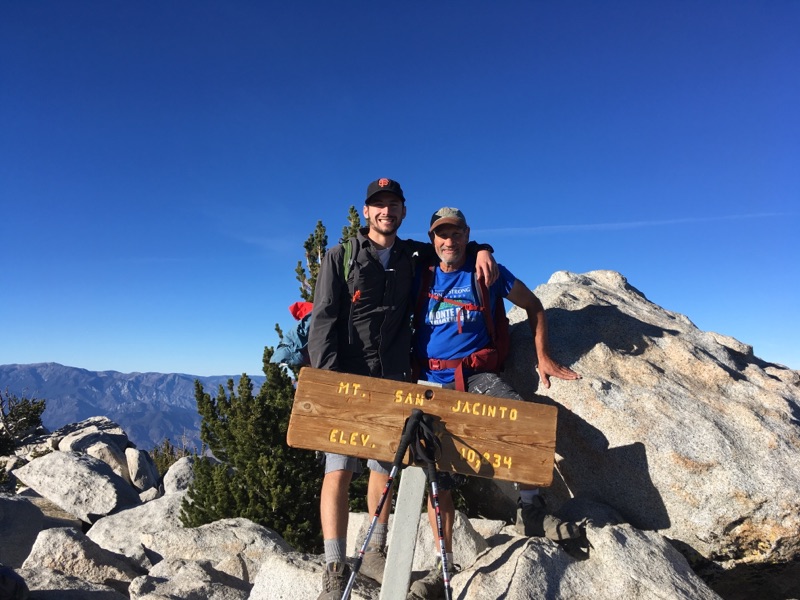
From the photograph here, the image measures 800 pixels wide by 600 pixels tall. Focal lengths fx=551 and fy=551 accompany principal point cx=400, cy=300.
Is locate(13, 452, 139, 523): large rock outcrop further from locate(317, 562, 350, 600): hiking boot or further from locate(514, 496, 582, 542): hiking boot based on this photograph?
locate(514, 496, 582, 542): hiking boot

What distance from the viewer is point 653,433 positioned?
17.9 ft

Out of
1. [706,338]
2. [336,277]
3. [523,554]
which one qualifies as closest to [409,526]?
[523,554]

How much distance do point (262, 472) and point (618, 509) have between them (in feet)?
15.8

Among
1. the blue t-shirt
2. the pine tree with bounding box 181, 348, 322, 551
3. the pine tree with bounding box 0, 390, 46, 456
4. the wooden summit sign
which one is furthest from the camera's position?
the pine tree with bounding box 0, 390, 46, 456

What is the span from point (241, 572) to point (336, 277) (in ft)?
11.8

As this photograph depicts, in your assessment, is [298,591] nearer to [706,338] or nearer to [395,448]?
[395,448]

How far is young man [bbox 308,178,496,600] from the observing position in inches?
200

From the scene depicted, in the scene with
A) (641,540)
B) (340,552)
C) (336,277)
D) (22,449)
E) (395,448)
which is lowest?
(22,449)

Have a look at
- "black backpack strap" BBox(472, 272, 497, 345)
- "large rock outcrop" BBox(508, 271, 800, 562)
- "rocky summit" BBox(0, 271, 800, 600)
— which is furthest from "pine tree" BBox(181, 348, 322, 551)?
"black backpack strap" BBox(472, 272, 497, 345)

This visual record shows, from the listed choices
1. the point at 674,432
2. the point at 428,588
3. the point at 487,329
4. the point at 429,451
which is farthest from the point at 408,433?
the point at 674,432

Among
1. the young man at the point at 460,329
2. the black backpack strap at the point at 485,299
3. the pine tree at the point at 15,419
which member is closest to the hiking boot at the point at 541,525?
the young man at the point at 460,329

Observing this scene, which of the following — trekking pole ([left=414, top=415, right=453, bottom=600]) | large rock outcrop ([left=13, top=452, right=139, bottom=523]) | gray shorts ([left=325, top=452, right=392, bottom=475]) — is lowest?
large rock outcrop ([left=13, top=452, right=139, bottom=523])

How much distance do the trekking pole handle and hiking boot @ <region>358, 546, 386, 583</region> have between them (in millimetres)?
1661

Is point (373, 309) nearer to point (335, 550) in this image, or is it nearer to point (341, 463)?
point (341, 463)
